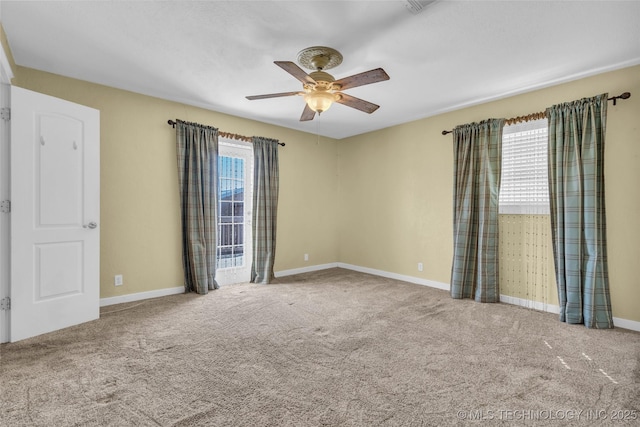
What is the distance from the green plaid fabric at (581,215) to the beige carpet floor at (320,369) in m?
0.27

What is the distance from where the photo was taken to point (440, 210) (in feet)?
14.6

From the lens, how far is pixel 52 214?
9.23ft

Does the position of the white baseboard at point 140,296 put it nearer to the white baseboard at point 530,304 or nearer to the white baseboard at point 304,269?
the white baseboard at point 304,269

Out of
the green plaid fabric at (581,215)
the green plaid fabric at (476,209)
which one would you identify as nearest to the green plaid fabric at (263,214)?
the green plaid fabric at (476,209)

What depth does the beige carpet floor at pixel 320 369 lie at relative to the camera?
1.73 m

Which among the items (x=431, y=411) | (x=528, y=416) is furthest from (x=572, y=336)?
(x=431, y=411)

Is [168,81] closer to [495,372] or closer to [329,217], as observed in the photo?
[329,217]

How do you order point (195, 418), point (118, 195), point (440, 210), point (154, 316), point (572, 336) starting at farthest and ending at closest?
point (440, 210) < point (118, 195) < point (154, 316) < point (572, 336) < point (195, 418)

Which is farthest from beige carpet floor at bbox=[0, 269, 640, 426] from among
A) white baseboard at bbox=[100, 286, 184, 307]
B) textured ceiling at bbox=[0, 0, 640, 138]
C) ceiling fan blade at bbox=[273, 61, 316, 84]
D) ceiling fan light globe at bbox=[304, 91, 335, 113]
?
textured ceiling at bbox=[0, 0, 640, 138]

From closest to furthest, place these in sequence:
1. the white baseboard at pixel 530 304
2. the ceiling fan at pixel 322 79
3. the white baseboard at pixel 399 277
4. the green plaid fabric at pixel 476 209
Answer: the ceiling fan at pixel 322 79 < the white baseboard at pixel 530 304 < the green plaid fabric at pixel 476 209 < the white baseboard at pixel 399 277

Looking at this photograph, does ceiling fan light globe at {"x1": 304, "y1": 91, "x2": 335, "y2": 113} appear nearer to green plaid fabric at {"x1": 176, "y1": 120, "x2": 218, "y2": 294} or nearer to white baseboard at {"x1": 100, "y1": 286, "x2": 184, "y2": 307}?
green plaid fabric at {"x1": 176, "y1": 120, "x2": 218, "y2": 294}

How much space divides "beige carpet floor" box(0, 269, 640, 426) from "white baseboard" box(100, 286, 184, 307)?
123 millimetres

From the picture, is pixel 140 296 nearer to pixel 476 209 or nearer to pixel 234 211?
pixel 234 211

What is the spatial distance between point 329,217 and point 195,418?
14.6 feet
